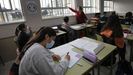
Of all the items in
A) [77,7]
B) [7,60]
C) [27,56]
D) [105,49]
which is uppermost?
[77,7]

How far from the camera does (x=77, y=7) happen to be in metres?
5.29

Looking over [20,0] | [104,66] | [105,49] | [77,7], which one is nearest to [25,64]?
[105,49]

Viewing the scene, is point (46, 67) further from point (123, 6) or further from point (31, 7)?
point (123, 6)

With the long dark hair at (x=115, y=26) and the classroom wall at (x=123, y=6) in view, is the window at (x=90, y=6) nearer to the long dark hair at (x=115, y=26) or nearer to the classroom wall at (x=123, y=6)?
the classroom wall at (x=123, y=6)

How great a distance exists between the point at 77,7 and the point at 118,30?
3401 millimetres

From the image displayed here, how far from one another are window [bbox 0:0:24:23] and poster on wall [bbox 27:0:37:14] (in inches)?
10.4

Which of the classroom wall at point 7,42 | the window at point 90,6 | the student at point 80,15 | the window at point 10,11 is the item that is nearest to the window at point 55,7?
the student at point 80,15

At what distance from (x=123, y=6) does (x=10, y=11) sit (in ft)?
22.0

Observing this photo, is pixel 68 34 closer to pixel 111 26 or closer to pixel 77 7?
pixel 111 26

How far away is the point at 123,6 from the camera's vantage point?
752cm

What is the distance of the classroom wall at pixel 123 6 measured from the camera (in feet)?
23.7

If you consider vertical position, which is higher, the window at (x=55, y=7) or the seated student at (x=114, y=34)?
the window at (x=55, y=7)

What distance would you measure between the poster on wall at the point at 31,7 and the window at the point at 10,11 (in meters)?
0.26

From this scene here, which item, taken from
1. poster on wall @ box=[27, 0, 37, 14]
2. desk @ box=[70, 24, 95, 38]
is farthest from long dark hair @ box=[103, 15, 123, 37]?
poster on wall @ box=[27, 0, 37, 14]
